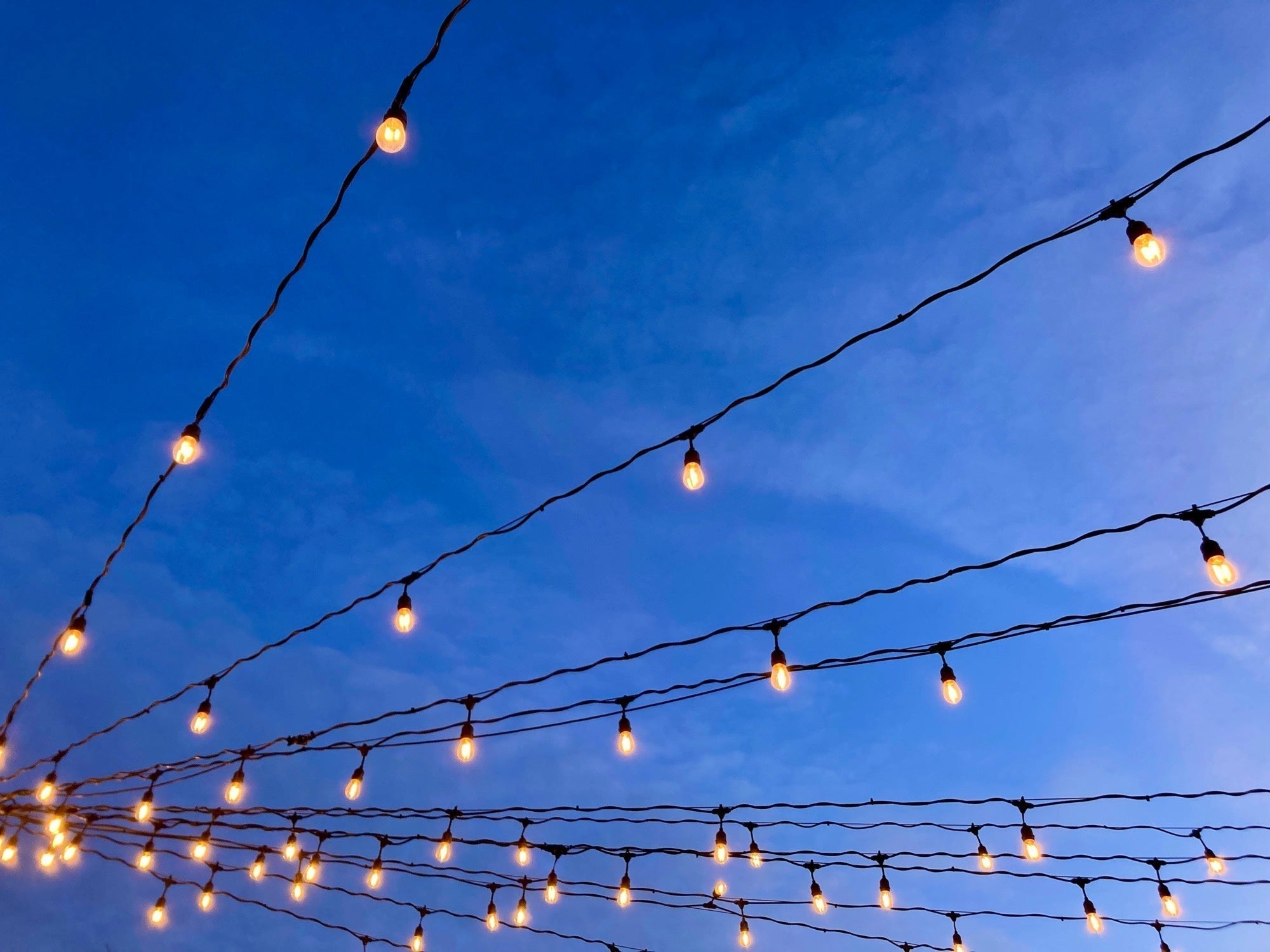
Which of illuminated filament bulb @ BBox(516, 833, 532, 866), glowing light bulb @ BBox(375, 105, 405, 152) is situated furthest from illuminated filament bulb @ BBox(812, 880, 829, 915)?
glowing light bulb @ BBox(375, 105, 405, 152)

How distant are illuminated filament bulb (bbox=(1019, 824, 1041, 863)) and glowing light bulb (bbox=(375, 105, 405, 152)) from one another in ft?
25.3

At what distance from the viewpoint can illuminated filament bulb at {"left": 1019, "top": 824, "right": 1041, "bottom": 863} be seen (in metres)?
7.55

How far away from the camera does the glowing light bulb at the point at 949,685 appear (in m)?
5.13

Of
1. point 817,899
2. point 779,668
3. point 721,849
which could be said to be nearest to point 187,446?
point 779,668

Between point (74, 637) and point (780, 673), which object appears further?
point (74, 637)

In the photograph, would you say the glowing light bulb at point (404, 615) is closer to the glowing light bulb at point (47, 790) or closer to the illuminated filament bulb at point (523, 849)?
the illuminated filament bulb at point (523, 849)

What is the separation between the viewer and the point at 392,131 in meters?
3.26

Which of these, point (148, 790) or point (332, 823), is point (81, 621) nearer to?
point (148, 790)

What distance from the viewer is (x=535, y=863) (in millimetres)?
41500

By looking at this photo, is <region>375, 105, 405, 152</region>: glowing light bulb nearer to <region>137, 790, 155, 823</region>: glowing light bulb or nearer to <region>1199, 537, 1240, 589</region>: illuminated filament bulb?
<region>1199, 537, 1240, 589</region>: illuminated filament bulb

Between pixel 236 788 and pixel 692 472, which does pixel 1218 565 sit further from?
pixel 236 788

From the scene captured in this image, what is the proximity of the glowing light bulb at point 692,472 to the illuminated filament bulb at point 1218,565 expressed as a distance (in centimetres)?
266

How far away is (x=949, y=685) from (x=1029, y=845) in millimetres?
3764

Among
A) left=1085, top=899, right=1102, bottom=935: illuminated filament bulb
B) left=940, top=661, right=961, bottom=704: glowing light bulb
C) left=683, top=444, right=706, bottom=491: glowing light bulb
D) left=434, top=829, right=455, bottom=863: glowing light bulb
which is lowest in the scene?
left=1085, top=899, right=1102, bottom=935: illuminated filament bulb
